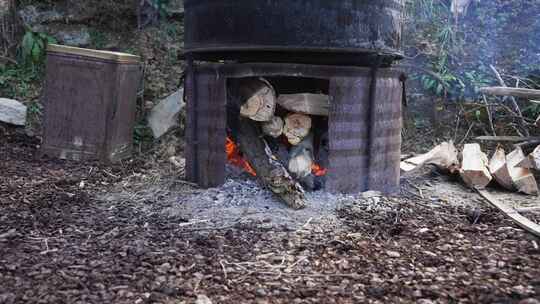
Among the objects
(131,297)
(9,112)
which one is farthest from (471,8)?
(131,297)

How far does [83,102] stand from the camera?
14.8 feet

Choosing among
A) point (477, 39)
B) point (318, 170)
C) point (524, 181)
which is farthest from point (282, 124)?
point (477, 39)

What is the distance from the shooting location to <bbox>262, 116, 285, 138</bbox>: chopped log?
3.14 metres

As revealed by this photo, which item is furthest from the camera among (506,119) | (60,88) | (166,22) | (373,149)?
(166,22)

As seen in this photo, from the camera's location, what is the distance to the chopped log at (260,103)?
304cm

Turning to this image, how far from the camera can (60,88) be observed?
4.49m

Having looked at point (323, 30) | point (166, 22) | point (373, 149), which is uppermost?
point (166, 22)

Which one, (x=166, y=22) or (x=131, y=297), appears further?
(x=166, y=22)

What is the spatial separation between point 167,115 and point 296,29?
247 centimetres

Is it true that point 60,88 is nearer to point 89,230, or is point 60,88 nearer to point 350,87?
point 89,230

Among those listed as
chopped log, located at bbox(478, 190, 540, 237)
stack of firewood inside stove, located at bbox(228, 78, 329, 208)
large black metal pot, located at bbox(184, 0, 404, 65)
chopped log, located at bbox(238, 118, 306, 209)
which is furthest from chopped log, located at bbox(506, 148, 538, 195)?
chopped log, located at bbox(238, 118, 306, 209)

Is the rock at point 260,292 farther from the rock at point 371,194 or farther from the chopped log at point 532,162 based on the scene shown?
the chopped log at point 532,162

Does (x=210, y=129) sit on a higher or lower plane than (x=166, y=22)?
lower

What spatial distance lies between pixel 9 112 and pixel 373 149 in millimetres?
3807
